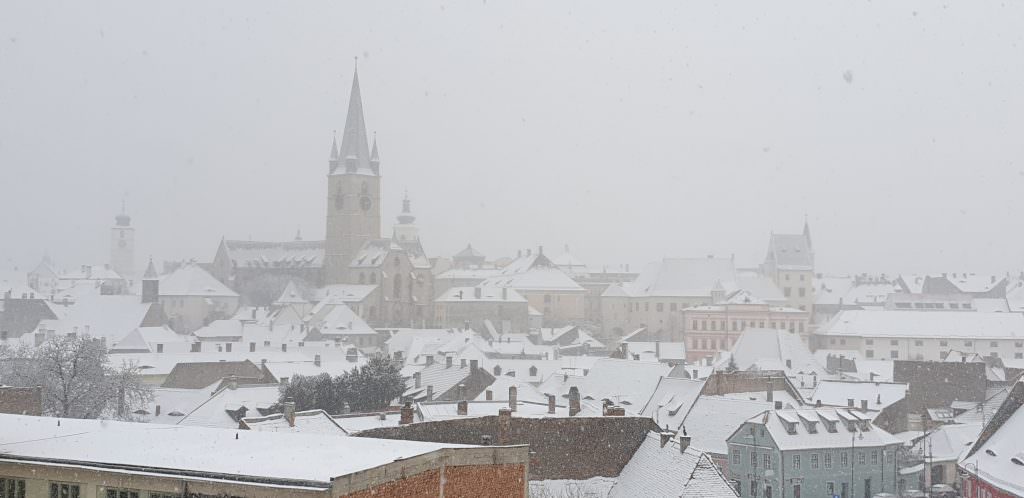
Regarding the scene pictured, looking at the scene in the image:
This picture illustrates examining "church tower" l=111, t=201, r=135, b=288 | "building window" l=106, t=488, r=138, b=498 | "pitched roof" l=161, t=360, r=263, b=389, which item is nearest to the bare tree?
"pitched roof" l=161, t=360, r=263, b=389

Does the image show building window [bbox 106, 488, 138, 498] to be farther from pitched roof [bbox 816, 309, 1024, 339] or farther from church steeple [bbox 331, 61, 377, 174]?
church steeple [bbox 331, 61, 377, 174]

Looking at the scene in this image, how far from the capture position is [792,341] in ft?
223

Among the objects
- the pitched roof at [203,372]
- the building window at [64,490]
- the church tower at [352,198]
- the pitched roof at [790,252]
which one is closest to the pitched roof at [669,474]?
the building window at [64,490]

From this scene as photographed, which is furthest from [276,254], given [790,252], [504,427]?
[504,427]

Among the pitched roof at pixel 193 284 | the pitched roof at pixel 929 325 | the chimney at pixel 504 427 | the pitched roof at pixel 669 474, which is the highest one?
the pitched roof at pixel 193 284

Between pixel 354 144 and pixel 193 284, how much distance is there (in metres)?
20.7

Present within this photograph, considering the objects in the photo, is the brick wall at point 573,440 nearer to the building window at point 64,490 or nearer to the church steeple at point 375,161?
the building window at point 64,490

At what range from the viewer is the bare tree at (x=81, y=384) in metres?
39.1

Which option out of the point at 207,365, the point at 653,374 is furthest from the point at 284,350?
the point at 653,374

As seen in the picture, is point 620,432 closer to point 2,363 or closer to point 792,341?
point 2,363

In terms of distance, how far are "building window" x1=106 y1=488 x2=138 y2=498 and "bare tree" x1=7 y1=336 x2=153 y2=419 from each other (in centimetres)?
2586

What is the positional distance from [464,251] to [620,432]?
503ft

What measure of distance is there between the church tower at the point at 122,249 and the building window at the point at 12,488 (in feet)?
583

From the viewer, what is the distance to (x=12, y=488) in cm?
1395
